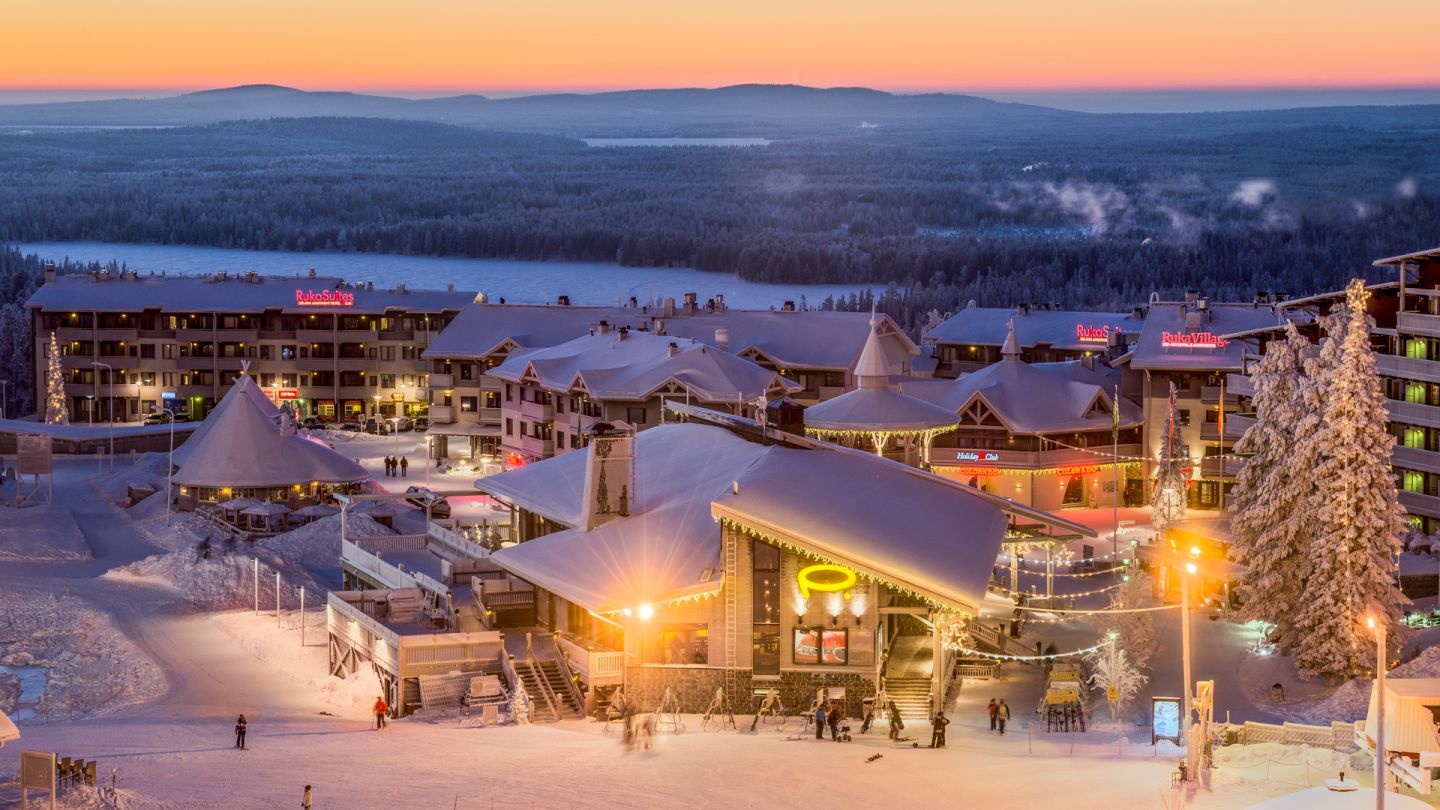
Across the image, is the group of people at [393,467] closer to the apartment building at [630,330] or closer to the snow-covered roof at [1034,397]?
the apartment building at [630,330]

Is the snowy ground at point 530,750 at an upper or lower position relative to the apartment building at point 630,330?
lower

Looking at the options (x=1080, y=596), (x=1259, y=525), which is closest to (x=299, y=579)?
(x=1080, y=596)

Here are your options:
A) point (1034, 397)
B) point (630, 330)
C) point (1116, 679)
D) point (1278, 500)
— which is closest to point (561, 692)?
point (1116, 679)

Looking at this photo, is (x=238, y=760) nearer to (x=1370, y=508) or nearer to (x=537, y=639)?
(x=537, y=639)

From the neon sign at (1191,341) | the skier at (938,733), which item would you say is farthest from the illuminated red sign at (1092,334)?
the skier at (938,733)

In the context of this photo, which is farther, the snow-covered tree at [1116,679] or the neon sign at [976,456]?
the neon sign at [976,456]

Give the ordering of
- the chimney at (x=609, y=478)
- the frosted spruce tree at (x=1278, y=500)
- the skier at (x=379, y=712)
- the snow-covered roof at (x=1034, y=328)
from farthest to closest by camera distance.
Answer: the snow-covered roof at (x=1034, y=328) → the chimney at (x=609, y=478) → the frosted spruce tree at (x=1278, y=500) → the skier at (x=379, y=712)
